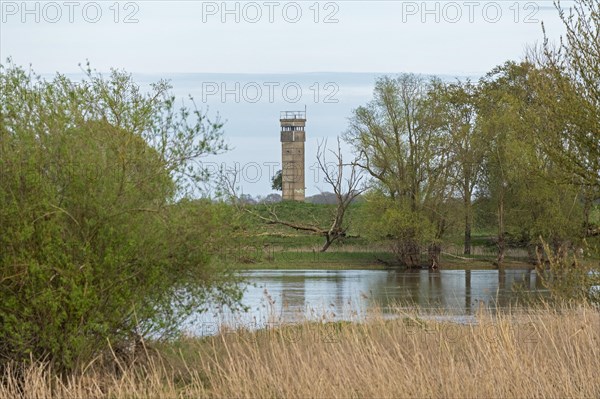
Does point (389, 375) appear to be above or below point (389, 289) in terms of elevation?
above

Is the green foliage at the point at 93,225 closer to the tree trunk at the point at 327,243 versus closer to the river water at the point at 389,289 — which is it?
the river water at the point at 389,289

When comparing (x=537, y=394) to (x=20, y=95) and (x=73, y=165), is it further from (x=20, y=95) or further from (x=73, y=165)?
(x=20, y=95)

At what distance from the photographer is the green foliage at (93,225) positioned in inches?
511

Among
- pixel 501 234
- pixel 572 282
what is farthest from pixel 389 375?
pixel 501 234

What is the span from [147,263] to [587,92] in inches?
360

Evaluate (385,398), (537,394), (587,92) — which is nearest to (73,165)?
(385,398)

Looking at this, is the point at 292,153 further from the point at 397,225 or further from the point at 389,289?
the point at 389,289

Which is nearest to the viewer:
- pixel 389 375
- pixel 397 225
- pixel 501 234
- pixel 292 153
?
pixel 389 375

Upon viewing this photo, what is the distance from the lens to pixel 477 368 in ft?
36.8

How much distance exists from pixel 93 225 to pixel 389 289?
21901mm

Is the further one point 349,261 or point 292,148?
point 292,148

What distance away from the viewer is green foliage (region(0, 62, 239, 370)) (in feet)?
42.6

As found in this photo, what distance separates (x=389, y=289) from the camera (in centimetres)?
3434

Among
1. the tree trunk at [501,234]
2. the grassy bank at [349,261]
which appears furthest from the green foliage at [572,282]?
the tree trunk at [501,234]
